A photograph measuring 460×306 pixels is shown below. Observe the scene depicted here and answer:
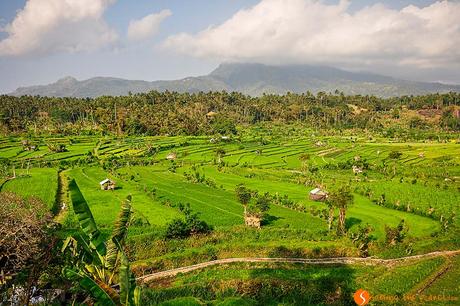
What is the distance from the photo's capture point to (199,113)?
145125 mm

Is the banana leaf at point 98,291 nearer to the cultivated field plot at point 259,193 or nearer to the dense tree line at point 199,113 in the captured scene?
the cultivated field plot at point 259,193

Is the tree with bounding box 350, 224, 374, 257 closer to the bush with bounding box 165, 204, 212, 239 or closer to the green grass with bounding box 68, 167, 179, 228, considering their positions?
the bush with bounding box 165, 204, 212, 239

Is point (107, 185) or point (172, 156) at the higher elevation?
point (107, 185)

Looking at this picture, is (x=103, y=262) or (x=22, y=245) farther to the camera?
(x=103, y=262)

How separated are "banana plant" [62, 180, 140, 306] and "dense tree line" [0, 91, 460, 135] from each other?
97542mm

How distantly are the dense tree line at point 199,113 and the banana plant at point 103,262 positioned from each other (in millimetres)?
97542

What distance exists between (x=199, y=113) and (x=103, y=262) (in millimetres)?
134204

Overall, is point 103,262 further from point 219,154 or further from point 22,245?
point 219,154

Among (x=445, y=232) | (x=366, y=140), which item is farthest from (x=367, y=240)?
(x=366, y=140)

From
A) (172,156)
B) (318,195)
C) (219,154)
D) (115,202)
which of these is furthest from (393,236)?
(172,156)

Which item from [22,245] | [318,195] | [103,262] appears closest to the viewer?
[22,245]

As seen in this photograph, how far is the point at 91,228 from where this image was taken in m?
12.4

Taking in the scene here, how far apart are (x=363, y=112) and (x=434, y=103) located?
31.8 m

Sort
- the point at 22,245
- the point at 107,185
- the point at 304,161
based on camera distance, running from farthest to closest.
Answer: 1. the point at 304,161
2. the point at 107,185
3. the point at 22,245
